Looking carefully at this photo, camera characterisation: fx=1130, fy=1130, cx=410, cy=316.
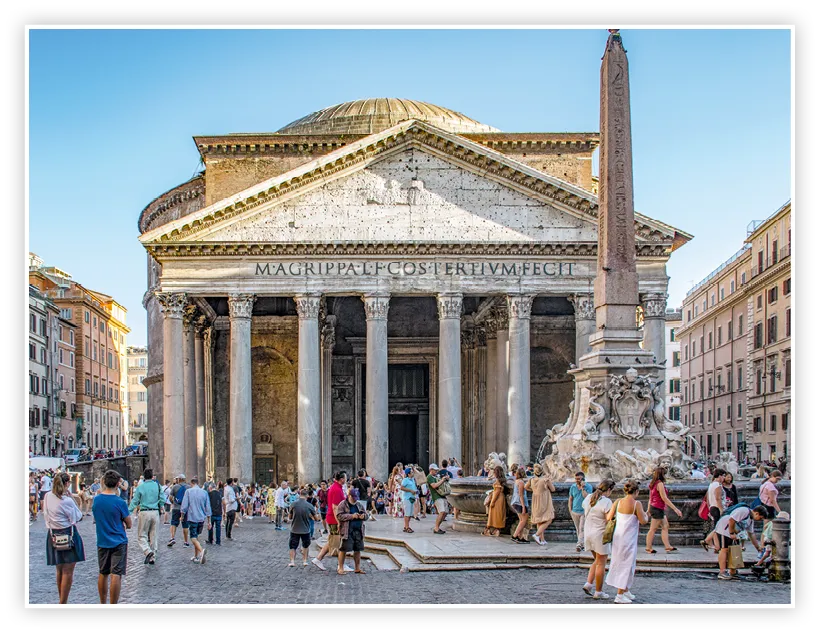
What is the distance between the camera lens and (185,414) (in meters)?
31.9

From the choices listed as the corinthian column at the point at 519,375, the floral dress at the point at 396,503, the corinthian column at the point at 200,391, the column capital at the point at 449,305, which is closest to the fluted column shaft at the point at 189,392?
the corinthian column at the point at 200,391

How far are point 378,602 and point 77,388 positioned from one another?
194 ft

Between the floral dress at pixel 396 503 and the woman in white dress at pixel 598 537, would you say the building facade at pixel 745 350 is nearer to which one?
the floral dress at pixel 396 503

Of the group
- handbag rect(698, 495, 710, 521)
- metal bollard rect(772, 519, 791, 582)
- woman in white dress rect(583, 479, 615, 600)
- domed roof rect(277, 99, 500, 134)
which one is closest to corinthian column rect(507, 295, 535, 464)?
domed roof rect(277, 99, 500, 134)

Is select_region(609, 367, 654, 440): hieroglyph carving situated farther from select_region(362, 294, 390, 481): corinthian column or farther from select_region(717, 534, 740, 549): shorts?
select_region(362, 294, 390, 481): corinthian column

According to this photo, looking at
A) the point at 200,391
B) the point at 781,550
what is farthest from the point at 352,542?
the point at 200,391

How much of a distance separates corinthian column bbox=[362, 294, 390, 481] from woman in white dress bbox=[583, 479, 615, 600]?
20.2 m

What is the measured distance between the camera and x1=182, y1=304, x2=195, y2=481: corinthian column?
32.3 metres

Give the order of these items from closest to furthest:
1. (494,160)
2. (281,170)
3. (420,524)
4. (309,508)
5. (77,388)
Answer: (309,508), (420,524), (494,160), (281,170), (77,388)

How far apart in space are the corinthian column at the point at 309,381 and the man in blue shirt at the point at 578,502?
17728 millimetres

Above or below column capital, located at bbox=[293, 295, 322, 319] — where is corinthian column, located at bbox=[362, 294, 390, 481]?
below

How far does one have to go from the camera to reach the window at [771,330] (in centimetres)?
4536
